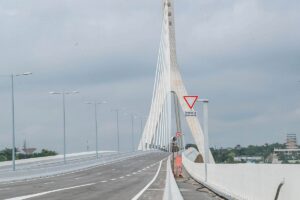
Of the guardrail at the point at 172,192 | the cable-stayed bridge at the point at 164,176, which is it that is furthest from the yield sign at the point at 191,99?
the guardrail at the point at 172,192

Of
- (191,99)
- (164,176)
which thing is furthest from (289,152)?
(164,176)

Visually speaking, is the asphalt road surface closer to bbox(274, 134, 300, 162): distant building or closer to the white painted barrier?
the white painted barrier

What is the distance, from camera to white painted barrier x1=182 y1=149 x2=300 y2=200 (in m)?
13.4

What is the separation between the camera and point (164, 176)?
184 feet

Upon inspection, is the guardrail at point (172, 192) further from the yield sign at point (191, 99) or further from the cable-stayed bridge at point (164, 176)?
the yield sign at point (191, 99)

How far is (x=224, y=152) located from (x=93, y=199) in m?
6.48

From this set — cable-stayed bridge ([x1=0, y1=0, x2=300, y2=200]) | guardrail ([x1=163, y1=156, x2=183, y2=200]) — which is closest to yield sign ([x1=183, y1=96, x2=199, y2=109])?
cable-stayed bridge ([x1=0, y1=0, x2=300, y2=200])

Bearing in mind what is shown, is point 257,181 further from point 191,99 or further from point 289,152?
point 191,99

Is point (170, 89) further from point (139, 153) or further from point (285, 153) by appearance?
point (285, 153)

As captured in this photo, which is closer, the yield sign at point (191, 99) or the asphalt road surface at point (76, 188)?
the yield sign at point (191, 99)

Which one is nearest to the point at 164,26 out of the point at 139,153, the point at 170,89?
the point at 170,89

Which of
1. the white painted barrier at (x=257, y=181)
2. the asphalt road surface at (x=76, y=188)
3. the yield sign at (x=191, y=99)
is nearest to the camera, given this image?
the white painted barrier at (x=257, y=181)

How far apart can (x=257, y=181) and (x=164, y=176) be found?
3815 cm

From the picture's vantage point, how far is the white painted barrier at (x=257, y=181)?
13.4 metres
